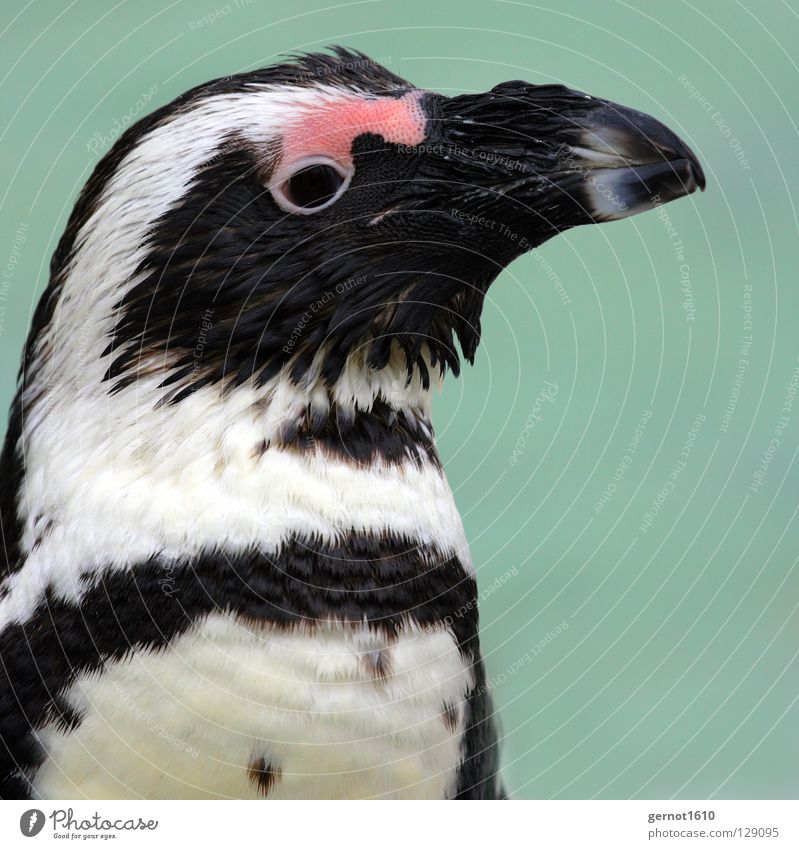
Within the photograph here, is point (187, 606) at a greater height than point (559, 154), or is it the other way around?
point (559, 154)

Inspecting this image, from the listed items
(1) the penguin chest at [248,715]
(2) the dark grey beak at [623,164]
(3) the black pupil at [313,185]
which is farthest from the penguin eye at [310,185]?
(1) the penguin chest at [248,715]

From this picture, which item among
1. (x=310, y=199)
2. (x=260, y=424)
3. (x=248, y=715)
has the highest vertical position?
(x=310, y=199)

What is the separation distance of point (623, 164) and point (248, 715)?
0.37 m

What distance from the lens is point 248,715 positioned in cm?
66

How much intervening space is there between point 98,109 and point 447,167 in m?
0.40

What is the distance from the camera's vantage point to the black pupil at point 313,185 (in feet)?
2.16

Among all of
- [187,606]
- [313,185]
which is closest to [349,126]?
[313,185]

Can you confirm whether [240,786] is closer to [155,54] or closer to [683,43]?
[155,54]

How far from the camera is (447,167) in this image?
0.67m

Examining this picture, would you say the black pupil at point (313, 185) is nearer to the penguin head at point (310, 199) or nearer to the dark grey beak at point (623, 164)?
the penguin head at point (310, 199)

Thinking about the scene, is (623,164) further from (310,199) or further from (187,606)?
(187,606)

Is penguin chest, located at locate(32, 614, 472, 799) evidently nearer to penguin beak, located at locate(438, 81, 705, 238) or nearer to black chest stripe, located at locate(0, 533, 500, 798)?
black chest stripe, located at locate(0, 533, 500, 798)

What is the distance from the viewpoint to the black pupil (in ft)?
2.16
